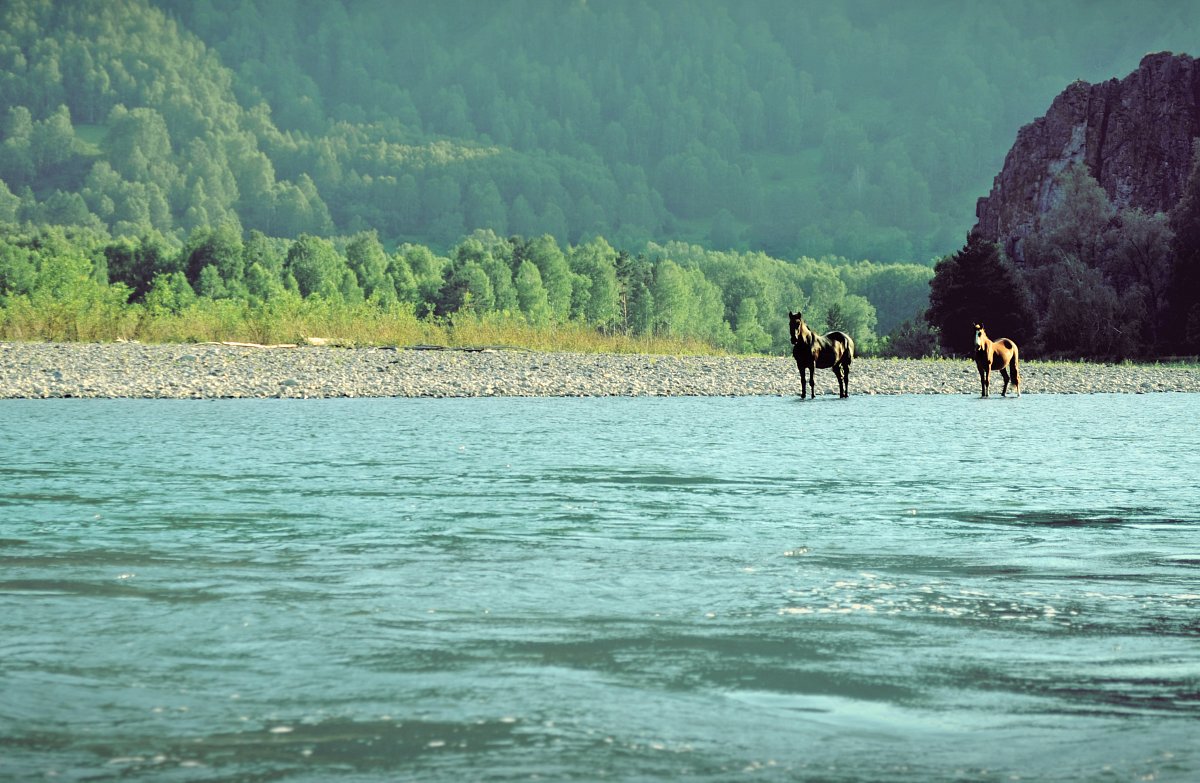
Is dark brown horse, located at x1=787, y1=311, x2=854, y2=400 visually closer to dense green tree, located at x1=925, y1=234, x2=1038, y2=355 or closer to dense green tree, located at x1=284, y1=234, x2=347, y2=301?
dense green tree, located at x1=925, y1=234, x2=1038, y2=355

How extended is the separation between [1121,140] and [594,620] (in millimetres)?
80866

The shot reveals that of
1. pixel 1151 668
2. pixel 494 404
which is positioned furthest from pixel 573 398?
pixel 1151 668

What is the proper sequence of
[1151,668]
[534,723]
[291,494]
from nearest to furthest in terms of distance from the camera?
[534,723] < [1151,668] < [291,494]

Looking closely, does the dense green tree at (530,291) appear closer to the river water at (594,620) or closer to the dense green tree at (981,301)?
the dense green tree at (981,301)

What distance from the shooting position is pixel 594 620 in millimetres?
7578

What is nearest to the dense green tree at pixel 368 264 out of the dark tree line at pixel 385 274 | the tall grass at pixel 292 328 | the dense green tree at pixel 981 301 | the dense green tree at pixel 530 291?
the dark tree line at pixel 385 274

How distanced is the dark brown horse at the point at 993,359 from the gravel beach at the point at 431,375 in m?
1.34

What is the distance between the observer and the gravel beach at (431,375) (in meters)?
30.9

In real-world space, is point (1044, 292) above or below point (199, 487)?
above

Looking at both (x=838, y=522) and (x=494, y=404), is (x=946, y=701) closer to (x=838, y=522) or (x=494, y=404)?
(x=838, y=522)

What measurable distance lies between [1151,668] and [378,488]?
8.55 metres

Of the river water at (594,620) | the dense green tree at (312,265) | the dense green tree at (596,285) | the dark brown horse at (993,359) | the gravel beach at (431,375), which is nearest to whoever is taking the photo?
the river water at (594,620)

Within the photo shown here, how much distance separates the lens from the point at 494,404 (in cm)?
2892

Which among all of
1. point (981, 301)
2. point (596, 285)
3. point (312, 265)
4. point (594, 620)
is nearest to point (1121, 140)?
point (981, 301)
